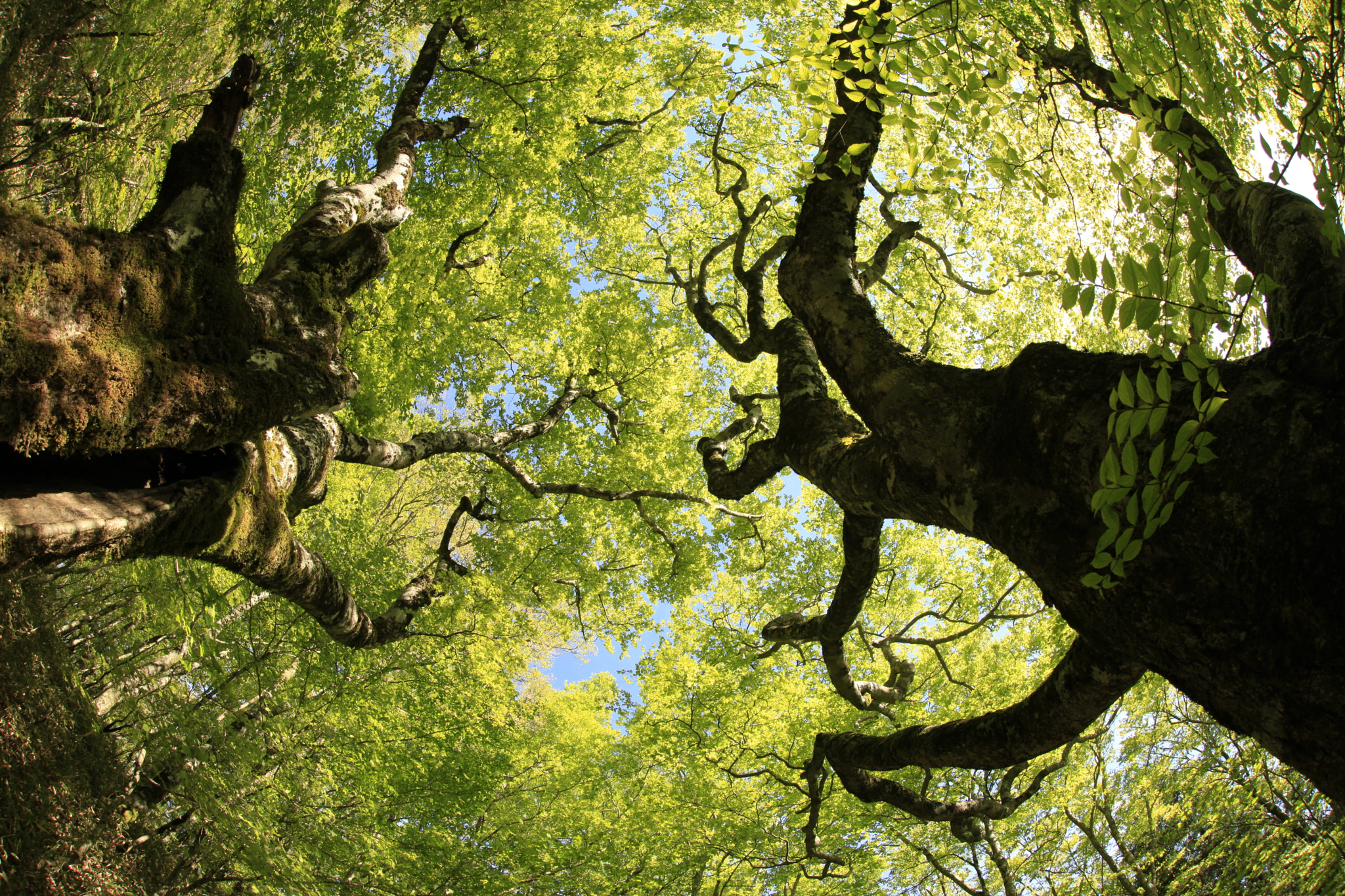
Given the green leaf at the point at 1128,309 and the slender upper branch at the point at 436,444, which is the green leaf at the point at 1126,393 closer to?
the green leaf at the point at 1128,309

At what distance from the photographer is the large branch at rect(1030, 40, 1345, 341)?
6.12 ft

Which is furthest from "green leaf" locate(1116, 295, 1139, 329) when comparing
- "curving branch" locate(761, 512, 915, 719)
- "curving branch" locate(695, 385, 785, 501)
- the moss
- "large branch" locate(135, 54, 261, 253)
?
the moss

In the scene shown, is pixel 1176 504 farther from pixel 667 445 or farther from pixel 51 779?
pixel 667 445

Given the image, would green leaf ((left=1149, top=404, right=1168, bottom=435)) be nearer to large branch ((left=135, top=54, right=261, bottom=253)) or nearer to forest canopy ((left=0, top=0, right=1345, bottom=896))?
forest canopy ((left=0, top=0, right=1345, bottom=896))

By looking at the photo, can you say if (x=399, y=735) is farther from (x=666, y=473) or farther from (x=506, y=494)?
(x=666, y=473)

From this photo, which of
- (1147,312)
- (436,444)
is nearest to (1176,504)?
(1147,312)

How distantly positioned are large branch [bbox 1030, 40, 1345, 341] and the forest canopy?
0.8 inches

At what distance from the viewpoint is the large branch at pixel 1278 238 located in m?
1.86

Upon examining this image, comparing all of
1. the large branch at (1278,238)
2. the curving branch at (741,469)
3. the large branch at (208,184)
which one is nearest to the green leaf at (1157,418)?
the large branch at (1278,238)

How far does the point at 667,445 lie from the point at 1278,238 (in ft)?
34.7

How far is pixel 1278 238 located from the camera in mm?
2301

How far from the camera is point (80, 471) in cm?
273

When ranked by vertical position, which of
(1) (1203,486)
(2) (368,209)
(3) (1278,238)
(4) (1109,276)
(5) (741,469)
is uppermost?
(2) (368,209)

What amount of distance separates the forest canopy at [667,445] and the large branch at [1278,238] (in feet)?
0.07
